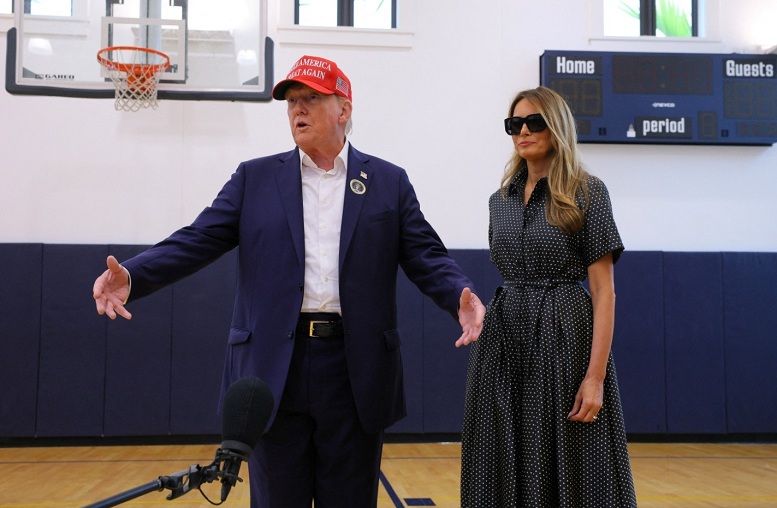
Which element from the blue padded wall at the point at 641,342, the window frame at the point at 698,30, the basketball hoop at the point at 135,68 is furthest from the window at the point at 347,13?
the blue padded wall at the point at 641,342

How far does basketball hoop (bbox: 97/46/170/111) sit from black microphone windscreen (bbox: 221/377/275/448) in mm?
4781

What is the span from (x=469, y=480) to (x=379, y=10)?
18.7ft

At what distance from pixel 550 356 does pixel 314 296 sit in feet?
2.55

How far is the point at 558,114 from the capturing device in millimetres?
2398

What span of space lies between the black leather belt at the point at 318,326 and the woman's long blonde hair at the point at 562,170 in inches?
30.6

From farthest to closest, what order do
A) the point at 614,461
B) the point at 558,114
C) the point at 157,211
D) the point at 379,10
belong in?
the point at 379,10
the point at 157,211
the point at 558,114
the point at 614,461

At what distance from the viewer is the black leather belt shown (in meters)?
2.09

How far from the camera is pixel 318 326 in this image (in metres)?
2.09

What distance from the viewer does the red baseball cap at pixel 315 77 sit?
7.18 ft

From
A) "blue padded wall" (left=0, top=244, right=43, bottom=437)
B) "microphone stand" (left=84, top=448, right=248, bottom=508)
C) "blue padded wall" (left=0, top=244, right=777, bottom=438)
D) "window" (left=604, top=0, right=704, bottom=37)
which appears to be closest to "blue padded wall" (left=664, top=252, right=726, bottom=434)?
"blue padded wall" (left=0, top=244, right=777, bottom=438)

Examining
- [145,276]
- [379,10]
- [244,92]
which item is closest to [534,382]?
[145,276]

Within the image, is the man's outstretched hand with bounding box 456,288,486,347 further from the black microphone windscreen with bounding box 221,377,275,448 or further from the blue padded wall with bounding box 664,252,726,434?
the blue padded wall with bounding box 664,252,726,434

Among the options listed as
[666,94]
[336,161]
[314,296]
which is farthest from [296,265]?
[666,94]

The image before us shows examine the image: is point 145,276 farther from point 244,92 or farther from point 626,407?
point 626,407
